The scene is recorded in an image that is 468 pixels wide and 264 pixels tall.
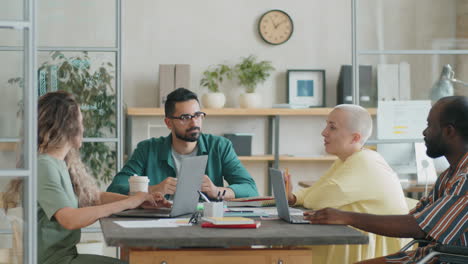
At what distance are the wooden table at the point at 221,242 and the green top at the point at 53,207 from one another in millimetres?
258

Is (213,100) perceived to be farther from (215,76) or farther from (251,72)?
(251,72)

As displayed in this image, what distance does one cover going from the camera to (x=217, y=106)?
666 cm

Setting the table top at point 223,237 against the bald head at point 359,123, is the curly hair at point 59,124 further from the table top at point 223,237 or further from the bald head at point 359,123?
the bald head at point 359,123

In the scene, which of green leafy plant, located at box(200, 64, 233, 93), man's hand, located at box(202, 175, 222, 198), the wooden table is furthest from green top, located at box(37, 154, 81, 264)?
green leafy plant, located at box(200, 64, 233, 93)

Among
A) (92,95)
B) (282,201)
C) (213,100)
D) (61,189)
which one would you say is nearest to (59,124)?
(61,189)

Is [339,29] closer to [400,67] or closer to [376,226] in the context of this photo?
[400,67]

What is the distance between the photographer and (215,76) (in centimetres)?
673

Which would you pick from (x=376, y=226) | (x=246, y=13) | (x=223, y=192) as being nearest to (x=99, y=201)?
(x=223, y=192)

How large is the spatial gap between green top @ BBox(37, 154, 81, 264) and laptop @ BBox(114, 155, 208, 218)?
0.68 feet

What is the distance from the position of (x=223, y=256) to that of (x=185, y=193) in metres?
0.53

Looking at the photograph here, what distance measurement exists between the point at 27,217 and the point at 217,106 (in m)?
4.27

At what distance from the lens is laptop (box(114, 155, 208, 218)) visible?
2.75 metres

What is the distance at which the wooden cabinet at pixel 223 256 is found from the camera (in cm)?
229

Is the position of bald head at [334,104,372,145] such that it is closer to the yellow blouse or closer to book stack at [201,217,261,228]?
the yellow blouse
